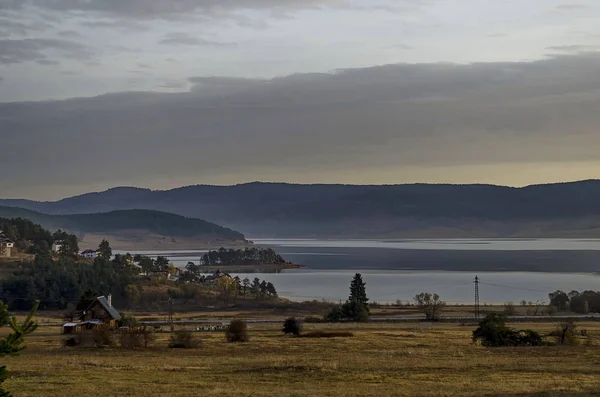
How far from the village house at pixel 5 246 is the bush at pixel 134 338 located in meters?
105

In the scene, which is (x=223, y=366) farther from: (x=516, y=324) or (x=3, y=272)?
(x=3, y=272)

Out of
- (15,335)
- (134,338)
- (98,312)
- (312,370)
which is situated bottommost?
(312,370)

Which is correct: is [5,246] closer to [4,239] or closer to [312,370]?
[4,239]

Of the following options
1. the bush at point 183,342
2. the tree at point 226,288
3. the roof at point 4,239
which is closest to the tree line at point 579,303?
the tree at point 226,288

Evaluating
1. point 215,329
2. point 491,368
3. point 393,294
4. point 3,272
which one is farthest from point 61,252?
point 491,368

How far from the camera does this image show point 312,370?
3142cm

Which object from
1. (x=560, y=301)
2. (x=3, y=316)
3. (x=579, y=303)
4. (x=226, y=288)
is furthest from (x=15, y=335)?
(x=226, y=288)

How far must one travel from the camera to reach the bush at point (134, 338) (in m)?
45.8

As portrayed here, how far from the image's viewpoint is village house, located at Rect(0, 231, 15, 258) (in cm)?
14700

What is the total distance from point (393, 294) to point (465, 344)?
88.6 m

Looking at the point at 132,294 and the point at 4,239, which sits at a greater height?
the point at 4,239

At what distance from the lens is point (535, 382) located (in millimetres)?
27641

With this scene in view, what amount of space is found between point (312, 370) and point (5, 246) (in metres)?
132

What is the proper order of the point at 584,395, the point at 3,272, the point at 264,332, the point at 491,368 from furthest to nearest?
1. the point at 3,272
2. the point at 264,332
3. the point at 491,368
4. the point at 584,395
